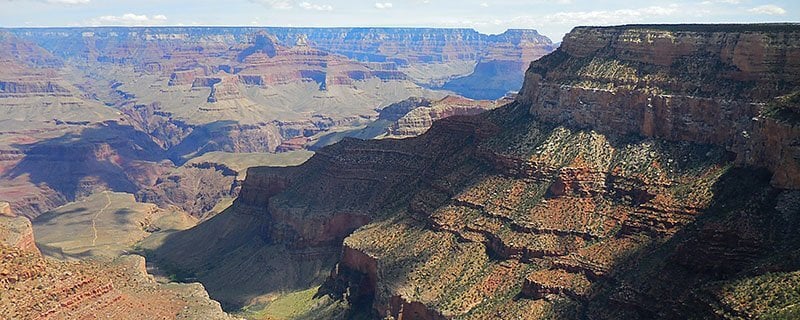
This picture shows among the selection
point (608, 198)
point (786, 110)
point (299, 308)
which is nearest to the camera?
point (786, 110)

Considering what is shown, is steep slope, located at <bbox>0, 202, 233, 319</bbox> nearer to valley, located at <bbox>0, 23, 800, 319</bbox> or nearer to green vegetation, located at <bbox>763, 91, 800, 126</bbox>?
valley, located at <bbox>0, 23, 800, 319</bbox>

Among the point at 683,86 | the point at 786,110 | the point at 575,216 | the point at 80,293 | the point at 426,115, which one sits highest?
the point at 786,110

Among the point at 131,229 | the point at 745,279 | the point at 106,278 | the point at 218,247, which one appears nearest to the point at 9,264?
the point at 106,278

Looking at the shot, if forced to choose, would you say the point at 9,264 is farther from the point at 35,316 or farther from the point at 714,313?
the point at 714,313

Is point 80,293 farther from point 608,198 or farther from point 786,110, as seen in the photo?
point 786,110

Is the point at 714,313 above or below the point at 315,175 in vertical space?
above

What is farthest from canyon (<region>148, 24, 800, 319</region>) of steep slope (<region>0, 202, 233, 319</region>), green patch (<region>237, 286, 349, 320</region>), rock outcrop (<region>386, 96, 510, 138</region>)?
rock outcrop (<region>386, 96, 510, 138</region>)

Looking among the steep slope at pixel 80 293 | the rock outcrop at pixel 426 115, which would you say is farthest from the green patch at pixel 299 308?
the rock outcrop at pixel 426 115

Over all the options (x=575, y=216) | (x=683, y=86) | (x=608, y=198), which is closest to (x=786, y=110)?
(x=683, y=86)
